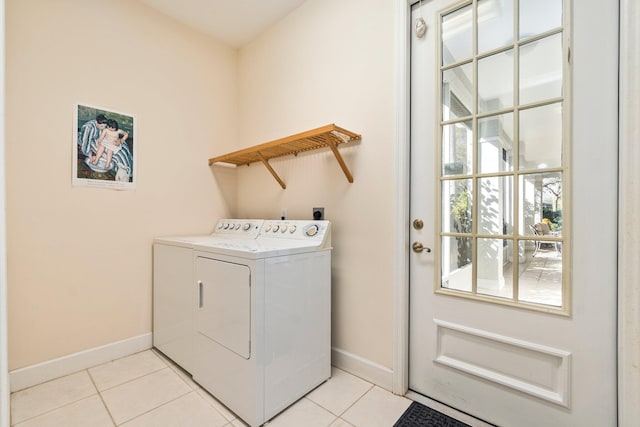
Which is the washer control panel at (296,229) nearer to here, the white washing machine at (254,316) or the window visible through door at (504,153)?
the white washing machine at (254,316)

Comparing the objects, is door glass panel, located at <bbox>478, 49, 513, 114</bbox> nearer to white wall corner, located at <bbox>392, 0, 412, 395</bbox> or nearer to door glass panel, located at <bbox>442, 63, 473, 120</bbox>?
door glass panel, located at <bbox>442, 63, 473, 120</bbox>

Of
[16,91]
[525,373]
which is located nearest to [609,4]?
[525,373]

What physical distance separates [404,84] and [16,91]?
2329 millimetres

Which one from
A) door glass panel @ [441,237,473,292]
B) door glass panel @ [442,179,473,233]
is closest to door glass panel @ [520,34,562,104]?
door glass panel @ [442,179,473,233]

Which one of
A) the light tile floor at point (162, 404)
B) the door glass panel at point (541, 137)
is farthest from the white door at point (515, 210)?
the light tile floor at point (162, 404)

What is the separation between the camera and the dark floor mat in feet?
4.66

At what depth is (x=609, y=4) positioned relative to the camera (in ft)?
3.78

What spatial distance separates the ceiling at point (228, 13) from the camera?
7.27ft

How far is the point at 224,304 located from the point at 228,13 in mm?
2284

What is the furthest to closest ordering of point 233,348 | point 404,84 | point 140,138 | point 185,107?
point 185,107 < point 140,138 < point 404,84 < point 233,348

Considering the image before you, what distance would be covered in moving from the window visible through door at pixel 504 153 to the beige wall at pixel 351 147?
0.33 m

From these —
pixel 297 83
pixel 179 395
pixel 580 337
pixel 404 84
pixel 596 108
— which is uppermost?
pixel 297 83

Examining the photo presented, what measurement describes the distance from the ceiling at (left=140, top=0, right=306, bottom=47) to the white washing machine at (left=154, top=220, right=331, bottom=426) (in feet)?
5.70

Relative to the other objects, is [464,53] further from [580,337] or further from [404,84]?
[580,337]
